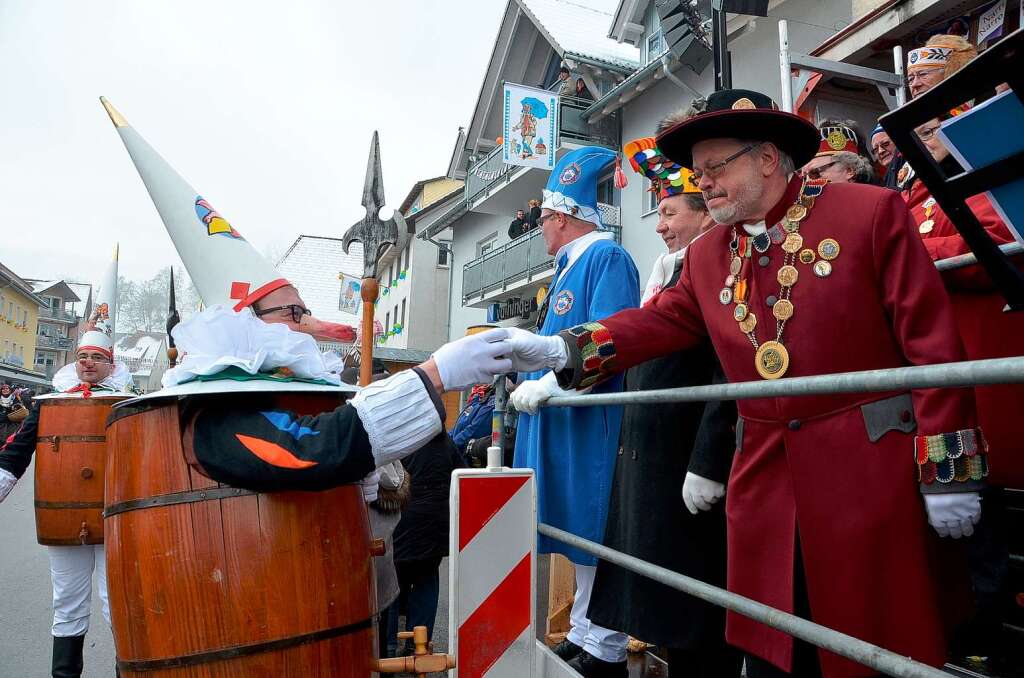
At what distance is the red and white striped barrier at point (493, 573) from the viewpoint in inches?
79.0

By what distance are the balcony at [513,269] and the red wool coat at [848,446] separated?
12619 millimetres

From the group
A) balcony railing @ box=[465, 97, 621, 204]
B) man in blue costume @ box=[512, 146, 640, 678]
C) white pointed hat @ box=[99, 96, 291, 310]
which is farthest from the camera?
balcony railing @ box=[465, 97, 621, 204]

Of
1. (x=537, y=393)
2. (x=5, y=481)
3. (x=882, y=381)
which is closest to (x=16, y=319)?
(x=5, y=481)

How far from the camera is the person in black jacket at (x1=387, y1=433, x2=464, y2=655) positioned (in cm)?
416

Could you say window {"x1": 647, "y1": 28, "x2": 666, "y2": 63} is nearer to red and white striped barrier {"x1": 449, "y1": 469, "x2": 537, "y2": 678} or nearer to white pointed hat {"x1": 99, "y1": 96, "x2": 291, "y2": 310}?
white pointed hat {"x1": 99, "y1": 96, "x2": 291, "y2": 310}

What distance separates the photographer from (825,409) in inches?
66.7

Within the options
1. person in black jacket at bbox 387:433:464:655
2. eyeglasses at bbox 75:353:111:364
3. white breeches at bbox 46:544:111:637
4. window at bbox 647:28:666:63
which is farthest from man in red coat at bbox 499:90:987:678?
window at bbox 647:28:666:63

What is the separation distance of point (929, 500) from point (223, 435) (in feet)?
5.03

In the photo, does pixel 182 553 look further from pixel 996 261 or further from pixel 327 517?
pixel 996 261

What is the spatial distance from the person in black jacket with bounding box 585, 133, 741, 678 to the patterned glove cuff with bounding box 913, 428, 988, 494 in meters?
0.61

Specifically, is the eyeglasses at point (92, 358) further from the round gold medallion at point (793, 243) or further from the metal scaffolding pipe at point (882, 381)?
the round gold medallion at point (793, 243)

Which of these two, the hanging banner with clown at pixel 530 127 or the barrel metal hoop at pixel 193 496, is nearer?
→ the barrel metal hoop at pixel 193 496

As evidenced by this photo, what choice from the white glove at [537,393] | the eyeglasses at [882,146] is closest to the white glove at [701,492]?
the white glove at [537,393]

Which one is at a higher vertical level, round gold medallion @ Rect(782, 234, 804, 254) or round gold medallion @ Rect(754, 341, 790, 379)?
round gold medallion @ Rect(782, 234, 804, 254)
